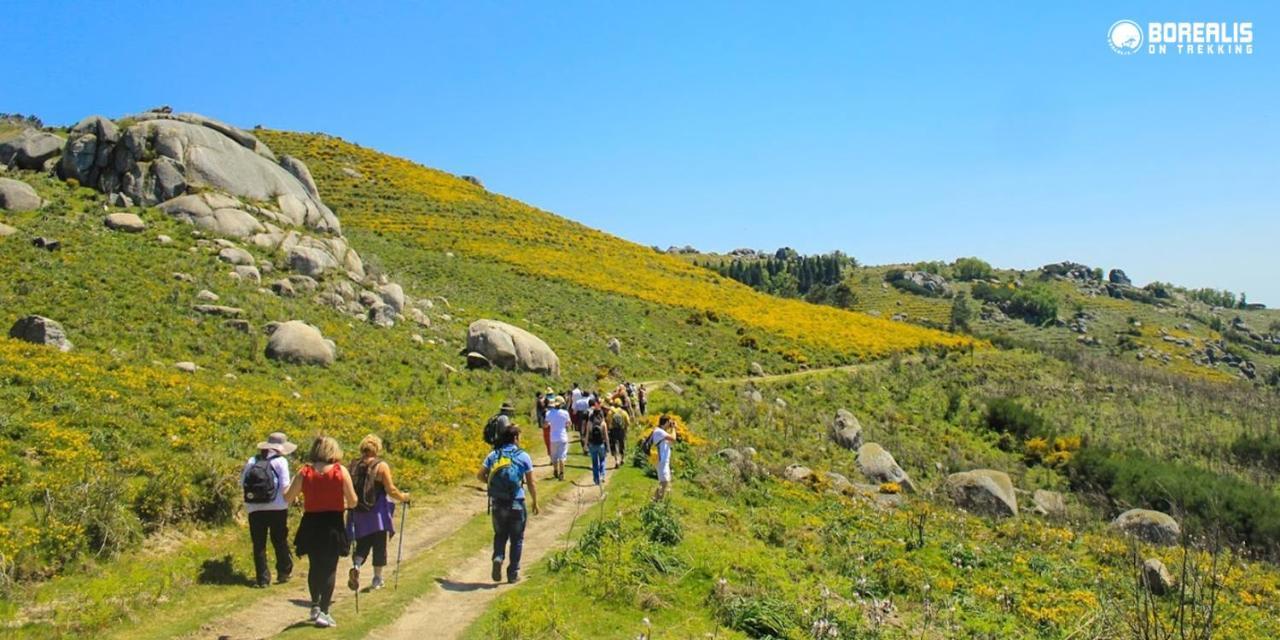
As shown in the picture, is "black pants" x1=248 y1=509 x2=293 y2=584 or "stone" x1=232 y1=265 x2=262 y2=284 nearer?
"black pants" x1=248 y1=509 x2=293 y2=584

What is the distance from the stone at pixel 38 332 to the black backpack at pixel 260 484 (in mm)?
14356

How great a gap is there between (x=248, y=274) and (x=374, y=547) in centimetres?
2739

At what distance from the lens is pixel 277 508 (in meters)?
10.4

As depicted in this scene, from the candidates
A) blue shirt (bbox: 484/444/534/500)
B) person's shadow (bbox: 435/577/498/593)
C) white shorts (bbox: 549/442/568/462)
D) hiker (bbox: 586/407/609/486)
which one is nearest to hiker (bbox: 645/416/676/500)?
hiker (bbox: 586/407/609/486)

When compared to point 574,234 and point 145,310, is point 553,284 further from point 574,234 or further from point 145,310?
point 145,310

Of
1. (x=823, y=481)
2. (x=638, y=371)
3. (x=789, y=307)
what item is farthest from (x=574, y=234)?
(x=823, y=481)

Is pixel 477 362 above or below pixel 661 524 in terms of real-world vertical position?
above

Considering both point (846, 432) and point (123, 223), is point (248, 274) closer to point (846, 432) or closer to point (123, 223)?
point (123, 223)

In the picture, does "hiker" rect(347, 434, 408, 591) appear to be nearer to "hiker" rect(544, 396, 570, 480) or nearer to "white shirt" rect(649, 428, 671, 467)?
"white shirt" rect(649, 428, 671, 467)

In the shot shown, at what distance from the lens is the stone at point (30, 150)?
38375mm

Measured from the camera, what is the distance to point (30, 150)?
1517 inches

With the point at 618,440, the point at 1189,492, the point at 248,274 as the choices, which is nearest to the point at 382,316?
the point at 248,274

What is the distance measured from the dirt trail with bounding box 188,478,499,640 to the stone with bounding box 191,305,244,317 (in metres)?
15.8

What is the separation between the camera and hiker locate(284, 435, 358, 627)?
8.85 meters
